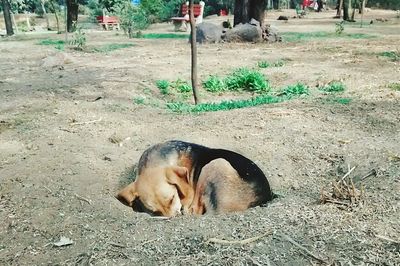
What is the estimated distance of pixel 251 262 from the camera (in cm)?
243

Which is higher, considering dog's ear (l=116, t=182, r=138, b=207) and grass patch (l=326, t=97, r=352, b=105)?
grass patch (l=326, t=97, r=352, b=105)

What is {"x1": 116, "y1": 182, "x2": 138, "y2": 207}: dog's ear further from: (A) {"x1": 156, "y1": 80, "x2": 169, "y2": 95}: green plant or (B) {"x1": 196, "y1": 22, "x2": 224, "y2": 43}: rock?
(B) {"x1": 196, "y1": 22, "x2": 224, "y2": 43}: rock

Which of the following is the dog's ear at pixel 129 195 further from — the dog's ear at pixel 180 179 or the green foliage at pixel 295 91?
the green foliage at pixel 295 91

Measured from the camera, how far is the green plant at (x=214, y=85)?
7.77m

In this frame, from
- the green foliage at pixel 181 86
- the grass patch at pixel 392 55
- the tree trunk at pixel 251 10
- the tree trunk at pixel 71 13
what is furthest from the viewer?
the tree trunk at pixel 71 13

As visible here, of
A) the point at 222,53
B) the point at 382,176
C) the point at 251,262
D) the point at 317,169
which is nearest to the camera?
the point at 251,262

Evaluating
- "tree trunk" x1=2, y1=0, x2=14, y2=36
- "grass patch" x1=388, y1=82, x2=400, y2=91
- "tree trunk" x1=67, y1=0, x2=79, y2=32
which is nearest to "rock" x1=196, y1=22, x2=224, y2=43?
"tree trunk" x1=67, y1=0, x2=79, y2=32

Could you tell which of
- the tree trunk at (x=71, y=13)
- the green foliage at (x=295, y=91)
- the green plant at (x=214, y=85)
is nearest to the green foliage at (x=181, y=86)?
the green plant at (x=214, y=85)

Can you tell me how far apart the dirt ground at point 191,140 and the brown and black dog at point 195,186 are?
0.41ft

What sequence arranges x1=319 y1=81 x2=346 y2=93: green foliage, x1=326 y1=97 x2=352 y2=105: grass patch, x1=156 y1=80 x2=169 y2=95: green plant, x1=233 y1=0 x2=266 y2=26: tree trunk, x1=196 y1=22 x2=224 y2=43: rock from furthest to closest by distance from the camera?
x1=233 y1=0 x2=266 y2=26: tree trunk
x1=196 y1=22 x2=224 y2=43: rock
x1=156 y1=80 x2=169 y2=95: green plant
x1=319 y1=81 x2=346 y2=93: green foliage
x1=326 y1=97 x2=352 y2=105: grass patch

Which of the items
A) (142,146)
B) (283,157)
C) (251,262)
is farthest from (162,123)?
(251,262)

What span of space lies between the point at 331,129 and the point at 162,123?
178cm

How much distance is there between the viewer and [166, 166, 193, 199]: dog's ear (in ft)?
10.3

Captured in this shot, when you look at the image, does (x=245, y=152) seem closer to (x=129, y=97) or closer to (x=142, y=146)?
(x=142, y=146)
